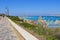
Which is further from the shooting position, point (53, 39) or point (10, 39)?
point (10, 39)

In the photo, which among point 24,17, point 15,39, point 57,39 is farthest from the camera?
point 24,17

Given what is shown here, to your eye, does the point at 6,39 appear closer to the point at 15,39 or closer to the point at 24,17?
the point at 15,39

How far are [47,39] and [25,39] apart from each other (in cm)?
174

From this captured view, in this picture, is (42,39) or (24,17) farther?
(24,17)

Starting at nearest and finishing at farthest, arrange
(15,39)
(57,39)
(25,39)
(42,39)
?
(25,39), (42,39), (57,39), (15,39)

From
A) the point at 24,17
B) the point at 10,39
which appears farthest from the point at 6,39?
the point at 24,17

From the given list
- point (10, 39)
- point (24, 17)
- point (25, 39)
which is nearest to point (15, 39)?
point (10, 39)

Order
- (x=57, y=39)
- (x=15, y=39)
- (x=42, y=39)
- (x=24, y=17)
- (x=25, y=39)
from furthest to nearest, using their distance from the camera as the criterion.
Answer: (x=24, y=17), (x=15, y=39), (x=57, y=39), (x=42, y=39), (x=25, y=39)

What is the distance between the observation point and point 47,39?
9.28 m

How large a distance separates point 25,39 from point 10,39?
10.4ft

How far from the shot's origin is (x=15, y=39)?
10.6m

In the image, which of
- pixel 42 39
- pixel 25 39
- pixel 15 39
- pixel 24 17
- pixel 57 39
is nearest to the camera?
pixel 25 39

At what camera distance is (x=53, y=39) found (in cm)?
936

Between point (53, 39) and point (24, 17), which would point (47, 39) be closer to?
point (53, 39)
